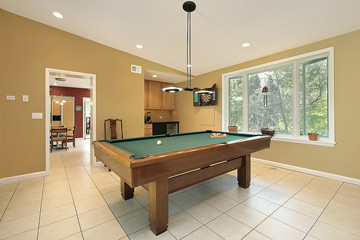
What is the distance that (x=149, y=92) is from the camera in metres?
6.02

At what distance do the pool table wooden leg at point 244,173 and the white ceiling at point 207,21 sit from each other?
2289 millimetres

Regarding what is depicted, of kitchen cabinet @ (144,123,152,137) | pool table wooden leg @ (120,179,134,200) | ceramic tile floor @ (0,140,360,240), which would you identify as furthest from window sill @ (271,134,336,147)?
kitchen cabinet @ (144,123,152,137)

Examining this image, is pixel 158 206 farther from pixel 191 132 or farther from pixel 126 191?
pixel 191 132

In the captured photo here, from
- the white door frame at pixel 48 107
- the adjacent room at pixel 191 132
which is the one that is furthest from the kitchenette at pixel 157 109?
the white door frame at pixel 48 107

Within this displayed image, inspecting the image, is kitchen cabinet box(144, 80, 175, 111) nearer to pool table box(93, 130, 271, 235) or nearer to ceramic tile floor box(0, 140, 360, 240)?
ceramic tile floor box(0, 140, 360, 240)

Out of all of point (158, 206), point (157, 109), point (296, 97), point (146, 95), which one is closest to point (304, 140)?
point (296, 97)

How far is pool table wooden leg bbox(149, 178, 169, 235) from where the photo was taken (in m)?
1.64

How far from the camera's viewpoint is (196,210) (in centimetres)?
207

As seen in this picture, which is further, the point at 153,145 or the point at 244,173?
the point at 244,173

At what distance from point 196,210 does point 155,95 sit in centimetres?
476

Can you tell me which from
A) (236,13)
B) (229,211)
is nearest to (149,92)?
(236,13)

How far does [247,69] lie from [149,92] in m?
3.47

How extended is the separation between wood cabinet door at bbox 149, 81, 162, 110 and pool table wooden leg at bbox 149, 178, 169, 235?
4.61 meters

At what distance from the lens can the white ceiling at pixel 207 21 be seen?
2.34 metres
